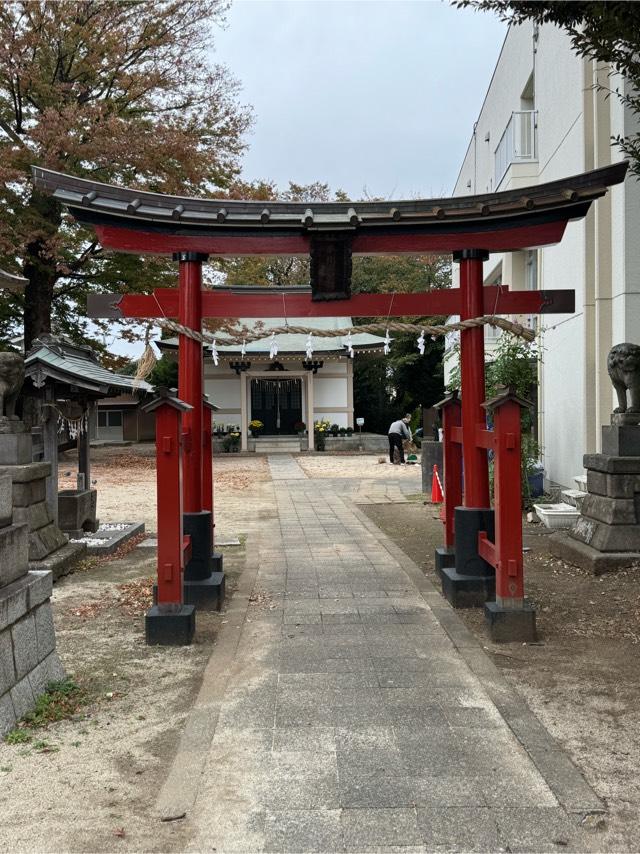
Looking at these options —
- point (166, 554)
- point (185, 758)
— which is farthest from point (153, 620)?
point (185, 758)

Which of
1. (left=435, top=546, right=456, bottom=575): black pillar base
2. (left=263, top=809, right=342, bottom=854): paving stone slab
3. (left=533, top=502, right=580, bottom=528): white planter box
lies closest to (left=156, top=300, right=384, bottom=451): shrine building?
(left=533, top=502, right=580, bottom=528): white planter box

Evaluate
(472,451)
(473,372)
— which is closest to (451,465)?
(472,451)

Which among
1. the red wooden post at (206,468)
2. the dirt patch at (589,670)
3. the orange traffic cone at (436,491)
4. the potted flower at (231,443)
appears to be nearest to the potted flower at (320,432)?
the potted flower at (231,443)

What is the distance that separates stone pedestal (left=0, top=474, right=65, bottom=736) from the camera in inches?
145

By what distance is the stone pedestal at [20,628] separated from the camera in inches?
145

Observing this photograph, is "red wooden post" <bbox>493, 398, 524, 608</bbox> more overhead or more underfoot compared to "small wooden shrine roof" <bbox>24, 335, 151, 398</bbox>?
more underfoot

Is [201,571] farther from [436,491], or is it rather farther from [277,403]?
[277,403]

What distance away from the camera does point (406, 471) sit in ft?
65.5

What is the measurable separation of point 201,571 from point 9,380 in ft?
9.86

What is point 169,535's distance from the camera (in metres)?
5.30

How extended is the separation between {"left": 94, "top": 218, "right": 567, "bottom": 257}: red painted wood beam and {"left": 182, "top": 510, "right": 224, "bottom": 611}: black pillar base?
2554 millimetres

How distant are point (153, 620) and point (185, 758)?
1.90 meters

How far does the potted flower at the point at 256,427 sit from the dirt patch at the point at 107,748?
23.1 metres

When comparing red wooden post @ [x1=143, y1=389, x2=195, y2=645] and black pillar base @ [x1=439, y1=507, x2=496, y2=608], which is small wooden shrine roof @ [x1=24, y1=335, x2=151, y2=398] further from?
black pillar base @ [x1=439, y1=507, x2=496, y2=608]
